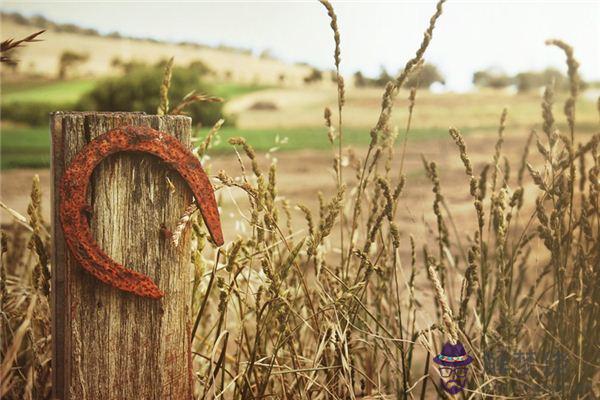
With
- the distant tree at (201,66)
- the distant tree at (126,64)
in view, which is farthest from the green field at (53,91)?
the distant tree at (201,66)

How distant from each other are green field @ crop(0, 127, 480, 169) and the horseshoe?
1037cm

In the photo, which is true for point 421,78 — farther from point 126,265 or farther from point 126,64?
point 126,64

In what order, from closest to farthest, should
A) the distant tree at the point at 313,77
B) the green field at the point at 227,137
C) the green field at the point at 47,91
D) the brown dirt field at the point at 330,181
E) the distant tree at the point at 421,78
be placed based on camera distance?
1. the distant tree at the point at 421,78
2. the brown dirt field at the point at 330,181
3. the green field at the point at 227,137
4. the green field at the point at 47,91
5. the distant tree at the point at 313,77

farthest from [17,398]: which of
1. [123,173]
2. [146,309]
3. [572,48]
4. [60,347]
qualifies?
[572,48]

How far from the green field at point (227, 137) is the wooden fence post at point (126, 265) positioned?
10348 mm

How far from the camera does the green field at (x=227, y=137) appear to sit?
12.3 metres

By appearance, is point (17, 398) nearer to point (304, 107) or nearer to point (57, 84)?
point (304, 107)

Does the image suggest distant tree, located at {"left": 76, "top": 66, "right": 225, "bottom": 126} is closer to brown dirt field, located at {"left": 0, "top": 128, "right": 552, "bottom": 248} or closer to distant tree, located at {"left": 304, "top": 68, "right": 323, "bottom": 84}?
distant tree, located at {"left": 304, "top": 68, "right": 323, "bottom": 84}

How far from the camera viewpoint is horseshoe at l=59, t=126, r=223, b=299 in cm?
174

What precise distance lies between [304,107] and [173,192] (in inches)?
722

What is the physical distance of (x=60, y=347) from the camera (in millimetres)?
1897

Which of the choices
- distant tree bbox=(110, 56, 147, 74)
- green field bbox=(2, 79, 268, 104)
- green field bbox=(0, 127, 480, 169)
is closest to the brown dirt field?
green field bbox=(0, 127, 480, 169)

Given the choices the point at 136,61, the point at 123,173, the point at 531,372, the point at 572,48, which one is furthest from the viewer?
the point at 136,61

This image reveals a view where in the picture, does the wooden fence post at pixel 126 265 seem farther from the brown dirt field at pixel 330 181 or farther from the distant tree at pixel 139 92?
the distant tree at pixel 139 92
